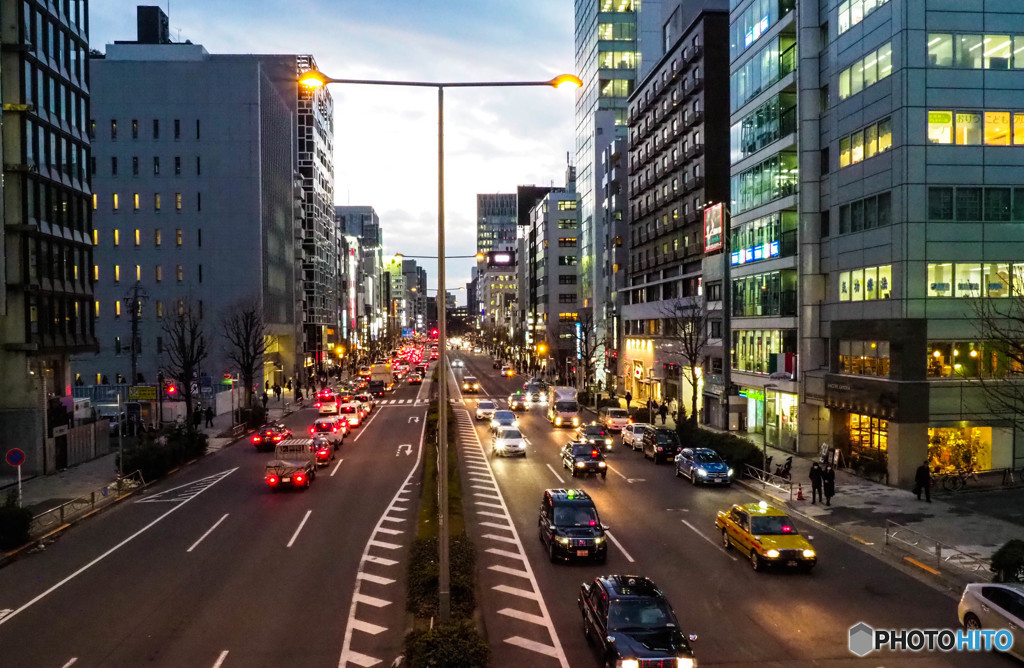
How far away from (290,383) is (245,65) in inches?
1471

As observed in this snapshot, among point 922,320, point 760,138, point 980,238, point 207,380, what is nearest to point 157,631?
point 922,320

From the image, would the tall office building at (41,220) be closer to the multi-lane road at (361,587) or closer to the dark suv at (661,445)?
the multi-lane road at (361,587)

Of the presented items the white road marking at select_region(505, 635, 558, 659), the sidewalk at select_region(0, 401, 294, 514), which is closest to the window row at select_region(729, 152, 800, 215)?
the white road marking at select_region(505, 635, 558, 659)

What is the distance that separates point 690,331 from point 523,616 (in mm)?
Result: 42370

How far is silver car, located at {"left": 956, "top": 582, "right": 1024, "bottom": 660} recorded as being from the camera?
588 inches

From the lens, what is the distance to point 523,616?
17828mm

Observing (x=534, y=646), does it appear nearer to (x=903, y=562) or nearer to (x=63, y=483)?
(x=903, y=562)

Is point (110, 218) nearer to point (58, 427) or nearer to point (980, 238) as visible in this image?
point (58, 427)

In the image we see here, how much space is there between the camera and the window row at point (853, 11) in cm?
3762

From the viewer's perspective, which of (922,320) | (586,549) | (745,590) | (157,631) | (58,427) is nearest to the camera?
(157,631)

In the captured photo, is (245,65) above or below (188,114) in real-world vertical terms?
above

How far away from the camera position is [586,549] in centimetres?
2197

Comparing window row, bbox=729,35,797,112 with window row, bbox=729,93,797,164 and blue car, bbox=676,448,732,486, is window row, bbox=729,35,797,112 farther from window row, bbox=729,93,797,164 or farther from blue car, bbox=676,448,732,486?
blue car, bbox=676,448,732,486

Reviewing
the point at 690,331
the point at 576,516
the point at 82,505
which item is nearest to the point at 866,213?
the point at 690,331
